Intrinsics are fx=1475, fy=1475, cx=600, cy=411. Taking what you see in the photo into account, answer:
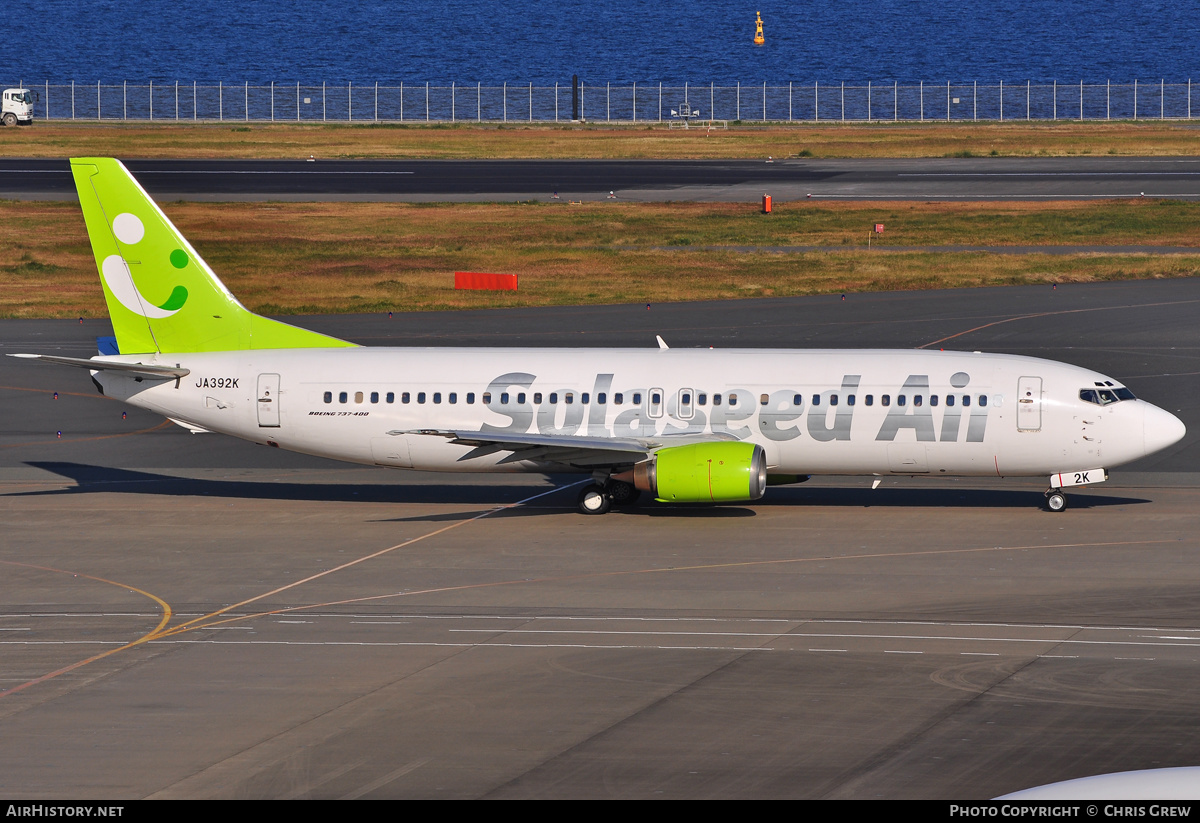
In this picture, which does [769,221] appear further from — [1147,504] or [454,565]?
[454,565]

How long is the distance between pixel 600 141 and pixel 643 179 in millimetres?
30773

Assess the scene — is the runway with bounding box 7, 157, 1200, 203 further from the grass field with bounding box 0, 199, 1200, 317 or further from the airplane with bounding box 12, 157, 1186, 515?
the airplane with bounding box 12, 157, 1186, 515

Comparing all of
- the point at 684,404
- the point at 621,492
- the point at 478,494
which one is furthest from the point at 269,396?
the point at 684,404

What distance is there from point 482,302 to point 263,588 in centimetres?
4108

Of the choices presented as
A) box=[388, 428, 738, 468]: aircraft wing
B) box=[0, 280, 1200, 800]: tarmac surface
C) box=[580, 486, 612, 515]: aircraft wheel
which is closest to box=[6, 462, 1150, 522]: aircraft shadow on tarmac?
box=[0, 280, 1200, 800]: tarmac surface

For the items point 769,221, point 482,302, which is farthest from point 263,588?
point 769,221

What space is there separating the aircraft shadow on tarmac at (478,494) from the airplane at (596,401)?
1.39 metres

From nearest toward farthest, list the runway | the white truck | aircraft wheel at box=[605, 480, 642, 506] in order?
aircraft wheel at box=[605, 480, 642, 506] < the runway < the white truck

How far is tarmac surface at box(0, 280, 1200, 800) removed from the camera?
21641 mm

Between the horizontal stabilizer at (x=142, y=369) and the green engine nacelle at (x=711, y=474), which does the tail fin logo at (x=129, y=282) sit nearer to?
the horizontal stabilizer at (x=142, y=369)

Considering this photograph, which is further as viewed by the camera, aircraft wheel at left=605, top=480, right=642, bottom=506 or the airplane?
aircraft wheel at left=605, top=480, right=642, bottom=506

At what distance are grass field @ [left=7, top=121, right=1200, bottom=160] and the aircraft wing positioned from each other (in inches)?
3695

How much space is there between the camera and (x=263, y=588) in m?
32.8

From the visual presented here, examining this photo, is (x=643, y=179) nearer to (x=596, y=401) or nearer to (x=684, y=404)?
(x=596, y=401)
